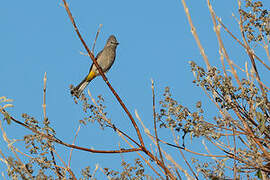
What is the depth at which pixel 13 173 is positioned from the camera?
274 cm

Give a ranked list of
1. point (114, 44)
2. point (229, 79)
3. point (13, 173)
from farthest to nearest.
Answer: point (114, 44)
point (229, 79)
point (13, 173)

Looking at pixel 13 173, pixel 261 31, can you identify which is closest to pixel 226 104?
pixel 261 31

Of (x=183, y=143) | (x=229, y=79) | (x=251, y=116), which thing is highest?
(x=229, y=79)

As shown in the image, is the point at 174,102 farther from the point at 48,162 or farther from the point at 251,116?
the point at 48,162

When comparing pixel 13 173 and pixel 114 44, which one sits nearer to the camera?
pixel 13 173

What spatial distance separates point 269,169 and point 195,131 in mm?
597

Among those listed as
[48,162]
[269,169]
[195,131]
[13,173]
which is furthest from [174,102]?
[13,173]

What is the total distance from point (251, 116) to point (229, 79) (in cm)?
32

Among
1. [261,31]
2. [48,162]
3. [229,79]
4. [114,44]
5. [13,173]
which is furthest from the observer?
[114,44]

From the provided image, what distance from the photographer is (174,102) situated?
3072mm

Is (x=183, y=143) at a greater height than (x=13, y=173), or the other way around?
(x=183, y=143)

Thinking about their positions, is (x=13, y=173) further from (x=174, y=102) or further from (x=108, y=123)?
(x=174, y=102)

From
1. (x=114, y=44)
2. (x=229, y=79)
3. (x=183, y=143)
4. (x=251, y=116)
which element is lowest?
(x=183, y=143)

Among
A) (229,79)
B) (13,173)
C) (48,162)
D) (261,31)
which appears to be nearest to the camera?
(13,173)
